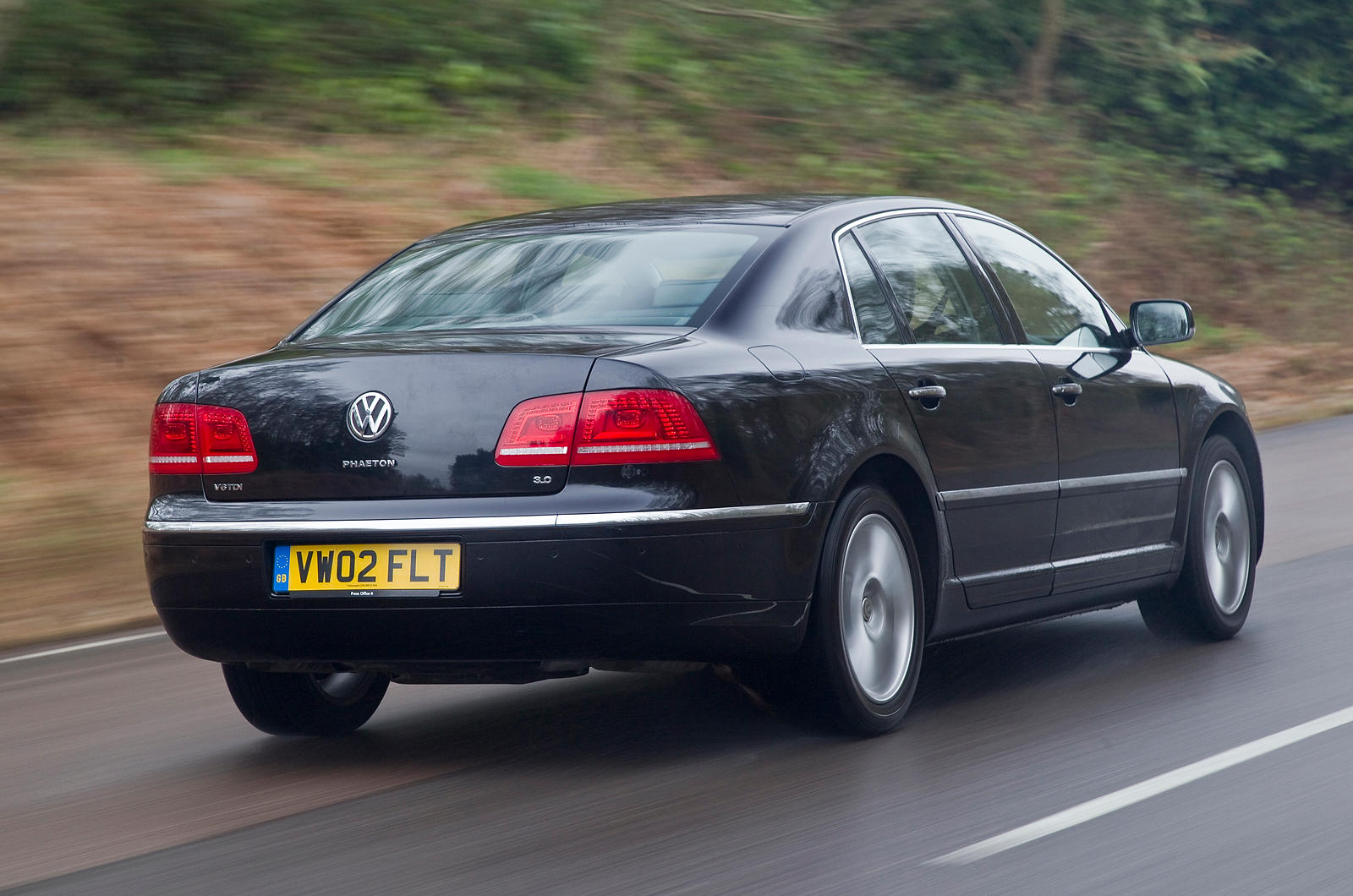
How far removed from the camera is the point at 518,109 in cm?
2062

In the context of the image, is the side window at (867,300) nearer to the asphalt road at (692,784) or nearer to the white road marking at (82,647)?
the asphalt road at (692,784)

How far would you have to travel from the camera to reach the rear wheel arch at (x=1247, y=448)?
7496 millimetres

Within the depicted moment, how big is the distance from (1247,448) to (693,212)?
9.70ft

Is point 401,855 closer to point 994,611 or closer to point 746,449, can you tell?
point 746,449

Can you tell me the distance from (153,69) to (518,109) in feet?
15.2

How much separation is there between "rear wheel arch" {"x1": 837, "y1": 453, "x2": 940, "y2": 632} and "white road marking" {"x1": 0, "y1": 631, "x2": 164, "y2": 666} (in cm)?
370

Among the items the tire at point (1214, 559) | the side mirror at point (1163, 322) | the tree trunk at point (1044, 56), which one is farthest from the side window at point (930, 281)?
the tree trunk at point (1044, 56)

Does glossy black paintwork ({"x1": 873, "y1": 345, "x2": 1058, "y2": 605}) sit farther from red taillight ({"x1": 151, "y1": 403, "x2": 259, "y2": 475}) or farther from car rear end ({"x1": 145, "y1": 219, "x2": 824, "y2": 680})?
red taillight ({"x1": 151, "y1": 403, "x2": 259, "y2": 475})

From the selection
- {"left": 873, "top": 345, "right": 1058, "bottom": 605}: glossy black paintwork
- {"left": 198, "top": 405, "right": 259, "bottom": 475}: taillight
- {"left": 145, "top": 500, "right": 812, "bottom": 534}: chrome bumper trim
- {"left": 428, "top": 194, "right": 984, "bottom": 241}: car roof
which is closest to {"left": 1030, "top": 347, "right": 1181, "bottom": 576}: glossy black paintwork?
{"left": 873, "top": 345, "right": 1058, "bottom": 605}: glossy black paintwork

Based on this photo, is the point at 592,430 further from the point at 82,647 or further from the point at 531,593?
the point at 82,647

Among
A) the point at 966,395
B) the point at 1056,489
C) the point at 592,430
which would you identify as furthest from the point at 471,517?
the point at 1056,489

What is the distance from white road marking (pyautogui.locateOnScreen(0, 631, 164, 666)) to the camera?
7.57 meters

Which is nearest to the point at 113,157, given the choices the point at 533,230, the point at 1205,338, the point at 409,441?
the point at 533,230

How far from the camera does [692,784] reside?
16.1ft
